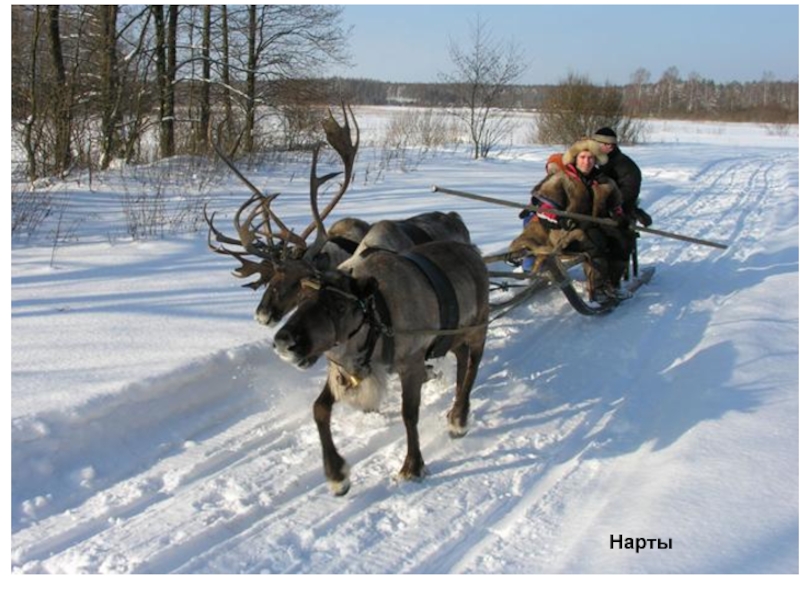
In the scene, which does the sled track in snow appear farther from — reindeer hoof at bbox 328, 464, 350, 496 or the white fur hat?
the white fur hat

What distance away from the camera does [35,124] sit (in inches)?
495

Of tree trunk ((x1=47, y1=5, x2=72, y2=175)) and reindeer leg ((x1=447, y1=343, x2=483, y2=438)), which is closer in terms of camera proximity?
reindeer leg ((x1=447, y1=343, x2=483, y2=438))

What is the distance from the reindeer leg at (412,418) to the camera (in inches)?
172

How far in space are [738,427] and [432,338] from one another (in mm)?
2097

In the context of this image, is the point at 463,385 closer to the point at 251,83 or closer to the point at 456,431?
the point at 456,431

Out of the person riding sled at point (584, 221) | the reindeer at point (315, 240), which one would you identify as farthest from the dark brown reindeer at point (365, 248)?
the person riding sled at point (584, 221)

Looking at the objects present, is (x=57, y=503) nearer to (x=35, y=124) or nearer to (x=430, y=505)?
(x=430, y=505)

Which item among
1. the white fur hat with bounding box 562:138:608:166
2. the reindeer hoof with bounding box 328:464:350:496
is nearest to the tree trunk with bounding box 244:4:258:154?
the white fur hat with bounding box 562:138:608:166

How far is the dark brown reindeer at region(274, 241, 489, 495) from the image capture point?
12.5 ft

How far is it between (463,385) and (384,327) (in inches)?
49.5

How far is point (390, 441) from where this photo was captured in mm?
4875

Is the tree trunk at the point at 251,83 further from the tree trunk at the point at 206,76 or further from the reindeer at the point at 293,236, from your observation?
the reindeer at the point at 293,236

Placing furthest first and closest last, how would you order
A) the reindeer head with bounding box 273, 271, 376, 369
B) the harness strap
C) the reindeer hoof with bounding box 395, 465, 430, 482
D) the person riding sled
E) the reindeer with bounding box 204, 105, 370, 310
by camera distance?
the person riding sled → the harness strap → the reindeer hoof with bounding box 395, 465, 430, 482 → the reindeer with bounding box 204, 105, 370, 310 → the reindeer head with bounding box 273, 271, 376, 369

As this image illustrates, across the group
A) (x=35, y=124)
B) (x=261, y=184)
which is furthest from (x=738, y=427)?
(x=35, y=124)
